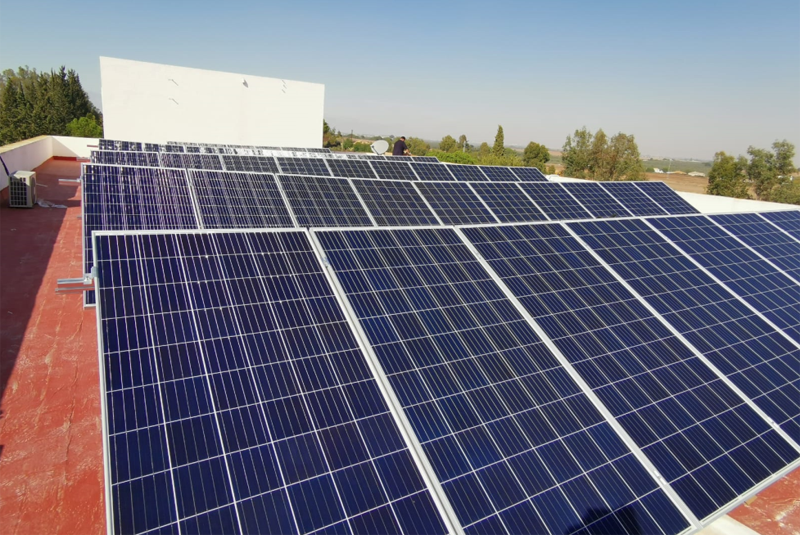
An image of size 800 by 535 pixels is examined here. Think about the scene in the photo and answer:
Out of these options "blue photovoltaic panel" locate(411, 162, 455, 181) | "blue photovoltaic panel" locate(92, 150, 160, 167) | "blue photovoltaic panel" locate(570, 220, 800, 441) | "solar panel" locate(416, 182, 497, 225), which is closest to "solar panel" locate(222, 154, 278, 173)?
"blue photovoltaic panel" locate(92, 150, 160, 167)

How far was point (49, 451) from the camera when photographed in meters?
8.23

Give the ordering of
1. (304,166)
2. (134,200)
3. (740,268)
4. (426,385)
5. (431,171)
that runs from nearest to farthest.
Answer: (426,385) → (134,200) → (740,268) → (304,166) → (431,171)

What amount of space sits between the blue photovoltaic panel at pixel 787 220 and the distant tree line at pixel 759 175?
123ft

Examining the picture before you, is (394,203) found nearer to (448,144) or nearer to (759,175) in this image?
(759,175)

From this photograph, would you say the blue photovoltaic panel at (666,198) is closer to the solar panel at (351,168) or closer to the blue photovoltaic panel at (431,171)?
the blue photovoltaic panel at (431,171)

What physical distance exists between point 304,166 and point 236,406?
18.0 metres

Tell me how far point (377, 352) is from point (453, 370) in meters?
1.18

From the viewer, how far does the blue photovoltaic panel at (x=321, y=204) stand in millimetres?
12445

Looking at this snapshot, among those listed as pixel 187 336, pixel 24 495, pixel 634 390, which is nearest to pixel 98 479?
pixel 24 495

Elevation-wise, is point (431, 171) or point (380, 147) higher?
point (380, 147)

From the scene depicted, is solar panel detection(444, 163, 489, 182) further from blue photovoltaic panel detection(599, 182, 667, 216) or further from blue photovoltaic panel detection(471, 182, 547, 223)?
blue photovoltaic panel detection(599, 182, 667, 216)

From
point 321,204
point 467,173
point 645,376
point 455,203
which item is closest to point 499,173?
point 467,173

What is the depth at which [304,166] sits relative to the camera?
21.4 m

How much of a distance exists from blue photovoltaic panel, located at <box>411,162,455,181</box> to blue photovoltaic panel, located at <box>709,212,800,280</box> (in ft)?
42.1
